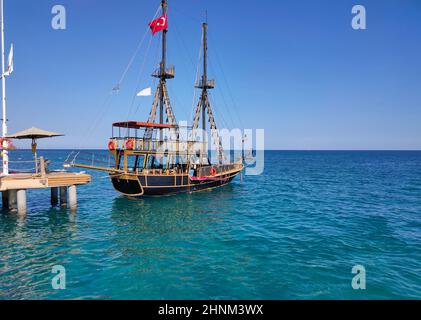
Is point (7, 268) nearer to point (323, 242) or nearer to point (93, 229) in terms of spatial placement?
point (93, 229)

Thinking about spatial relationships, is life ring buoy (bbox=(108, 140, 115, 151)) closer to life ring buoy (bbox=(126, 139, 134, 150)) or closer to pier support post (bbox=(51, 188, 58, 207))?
life ring buoy (bbox=(126, 139, 134, 150))

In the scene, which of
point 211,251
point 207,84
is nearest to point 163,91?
point 207,84

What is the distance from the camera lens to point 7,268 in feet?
39.3

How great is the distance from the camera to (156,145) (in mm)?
28812

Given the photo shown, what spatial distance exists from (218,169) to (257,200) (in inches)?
347

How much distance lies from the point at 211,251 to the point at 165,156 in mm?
17455

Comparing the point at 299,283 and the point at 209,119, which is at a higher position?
the point at 209,119

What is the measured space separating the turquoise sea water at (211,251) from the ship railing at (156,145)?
19.5 feet

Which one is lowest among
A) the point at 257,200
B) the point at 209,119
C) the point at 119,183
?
the point at 257,200

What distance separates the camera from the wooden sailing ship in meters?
27.3

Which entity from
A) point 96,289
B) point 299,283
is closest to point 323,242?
A: point 299,283

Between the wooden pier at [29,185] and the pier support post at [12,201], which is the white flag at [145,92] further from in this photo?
the pier support post at [12,201]

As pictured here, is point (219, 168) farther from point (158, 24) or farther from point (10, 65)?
point (10, 65)

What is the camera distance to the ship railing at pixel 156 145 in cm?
2697
